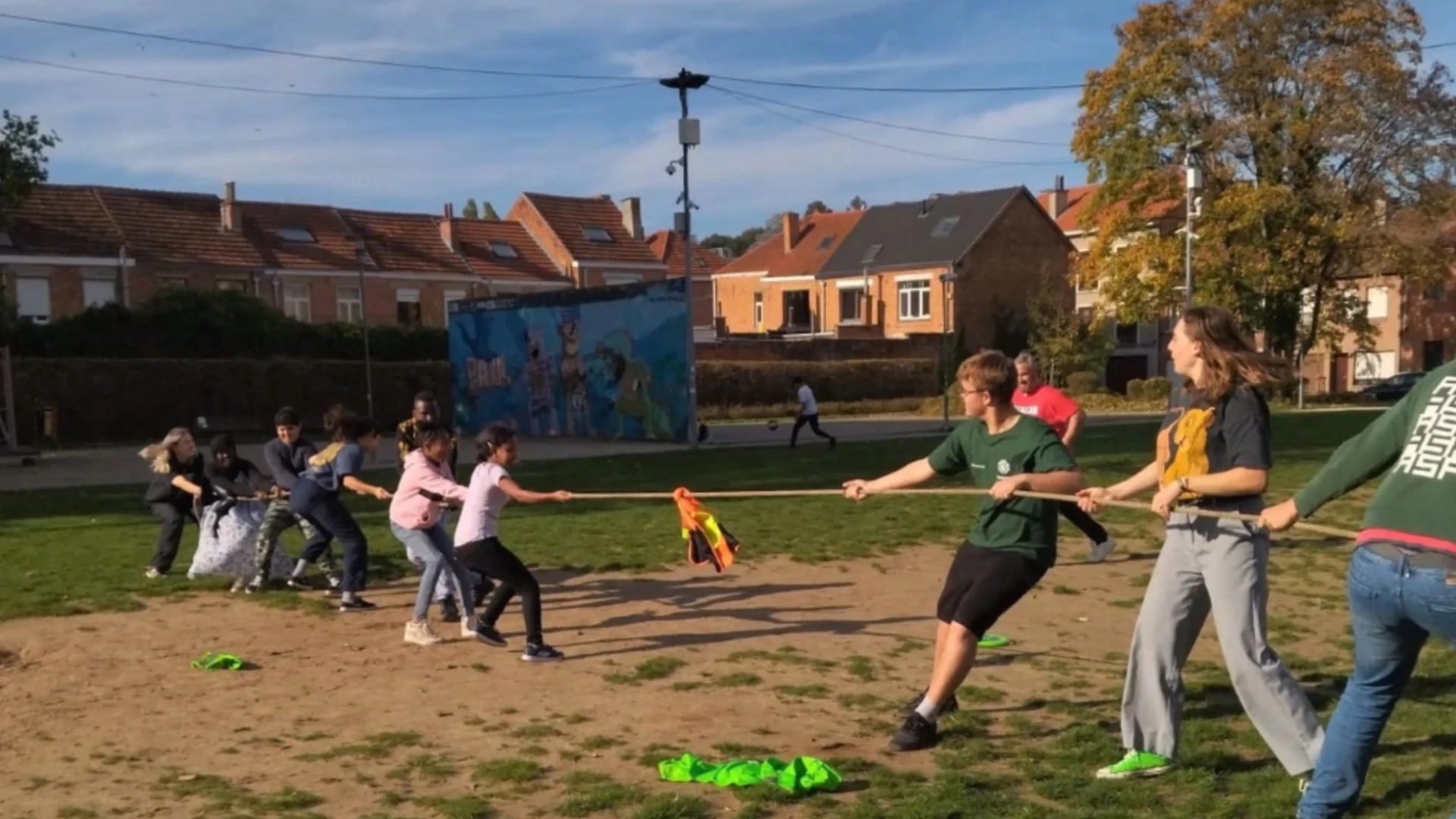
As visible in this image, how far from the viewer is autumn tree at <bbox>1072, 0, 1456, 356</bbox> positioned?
4231 centimetres

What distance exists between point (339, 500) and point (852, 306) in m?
56.3

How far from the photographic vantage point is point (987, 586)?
5.94 m

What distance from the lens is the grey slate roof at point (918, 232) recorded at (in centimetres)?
5991

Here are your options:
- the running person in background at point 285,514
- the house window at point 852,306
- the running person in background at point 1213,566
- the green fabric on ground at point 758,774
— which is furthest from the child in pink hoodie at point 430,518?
the house window at point 852,306

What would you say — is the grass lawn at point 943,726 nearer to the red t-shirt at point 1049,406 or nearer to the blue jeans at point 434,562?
the red t-shirt at point 1049,406

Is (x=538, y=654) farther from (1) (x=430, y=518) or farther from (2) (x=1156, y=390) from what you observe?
(2) (x=1156, y=390)

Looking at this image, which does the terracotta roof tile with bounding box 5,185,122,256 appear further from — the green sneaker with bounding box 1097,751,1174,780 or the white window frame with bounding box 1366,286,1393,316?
the white window frame with bounding box 1366,286,1393,316

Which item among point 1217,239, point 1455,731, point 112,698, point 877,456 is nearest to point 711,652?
point 112,698

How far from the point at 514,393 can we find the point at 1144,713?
106 ft

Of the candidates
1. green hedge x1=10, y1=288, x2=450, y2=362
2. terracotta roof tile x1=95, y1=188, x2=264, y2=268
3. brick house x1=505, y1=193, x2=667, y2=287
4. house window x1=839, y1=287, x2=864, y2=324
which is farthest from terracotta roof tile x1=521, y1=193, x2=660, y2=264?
green hedge x1=10, y1=288, x2=450, y2=362

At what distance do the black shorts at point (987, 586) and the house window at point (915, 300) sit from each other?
5507 centimetres

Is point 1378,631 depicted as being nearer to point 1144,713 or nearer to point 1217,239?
point 1144,713

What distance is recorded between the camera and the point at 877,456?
25.0m

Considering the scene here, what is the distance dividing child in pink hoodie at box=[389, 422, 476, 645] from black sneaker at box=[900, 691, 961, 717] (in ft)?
10.5
